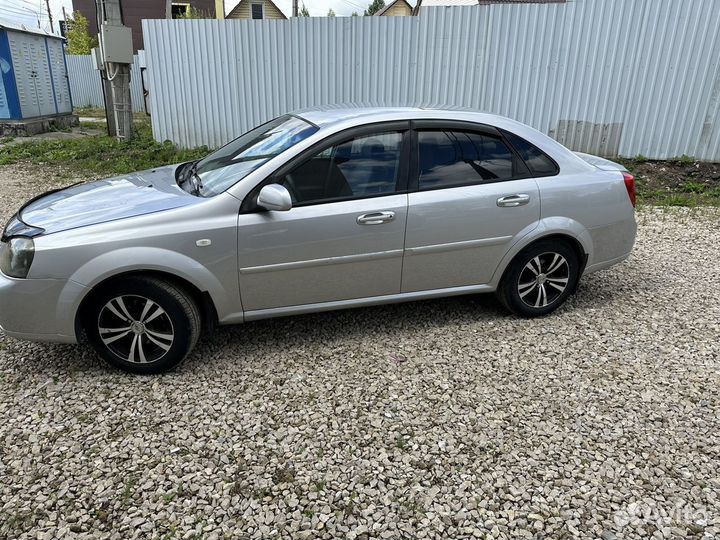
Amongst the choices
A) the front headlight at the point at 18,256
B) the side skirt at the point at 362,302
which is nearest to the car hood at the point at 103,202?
the front headlight at the point at 18,256

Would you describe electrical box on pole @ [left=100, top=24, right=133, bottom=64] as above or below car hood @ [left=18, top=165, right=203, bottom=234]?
above

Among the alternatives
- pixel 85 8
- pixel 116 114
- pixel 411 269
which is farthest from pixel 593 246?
pixel 85 8

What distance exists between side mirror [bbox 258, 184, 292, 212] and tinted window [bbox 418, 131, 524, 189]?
3.28 feet

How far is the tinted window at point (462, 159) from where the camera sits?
3736mm

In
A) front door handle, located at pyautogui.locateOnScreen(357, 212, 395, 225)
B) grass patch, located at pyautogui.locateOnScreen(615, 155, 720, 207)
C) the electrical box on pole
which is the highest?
the electrical box on pole

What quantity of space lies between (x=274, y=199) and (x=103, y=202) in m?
1.17

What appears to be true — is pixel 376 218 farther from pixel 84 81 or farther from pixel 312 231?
pixel 84 81

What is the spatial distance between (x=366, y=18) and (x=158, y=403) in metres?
7.94

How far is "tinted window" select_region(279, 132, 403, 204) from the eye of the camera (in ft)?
11.3

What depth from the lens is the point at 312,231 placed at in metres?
3.40

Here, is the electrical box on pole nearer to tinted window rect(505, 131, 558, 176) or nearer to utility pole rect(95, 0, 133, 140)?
utility pole rect(95, 0, 133, 140)

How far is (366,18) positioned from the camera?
910 cm

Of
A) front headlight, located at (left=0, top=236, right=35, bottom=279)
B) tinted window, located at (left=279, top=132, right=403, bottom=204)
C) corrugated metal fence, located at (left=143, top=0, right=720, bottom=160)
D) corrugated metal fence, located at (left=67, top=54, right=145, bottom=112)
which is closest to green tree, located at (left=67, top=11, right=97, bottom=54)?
corrugated metal fence, located at (left=67, top=54, right=145, bottom=112)

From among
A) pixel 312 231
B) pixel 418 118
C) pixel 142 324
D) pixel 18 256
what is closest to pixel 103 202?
pixel 18 256
